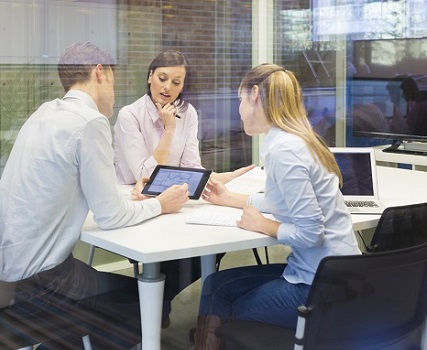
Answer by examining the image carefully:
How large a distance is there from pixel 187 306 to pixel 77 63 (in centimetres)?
88

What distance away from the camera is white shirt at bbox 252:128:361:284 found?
6.11 feet

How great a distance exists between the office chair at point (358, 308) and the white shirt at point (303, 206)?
0.17 m

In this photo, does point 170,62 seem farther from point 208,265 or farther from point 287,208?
point 287,208

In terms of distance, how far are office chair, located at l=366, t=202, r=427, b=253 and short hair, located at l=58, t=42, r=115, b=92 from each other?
0.95m

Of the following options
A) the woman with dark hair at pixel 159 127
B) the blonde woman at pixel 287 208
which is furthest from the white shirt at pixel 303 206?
the woman with dark hair at pixel 159 127

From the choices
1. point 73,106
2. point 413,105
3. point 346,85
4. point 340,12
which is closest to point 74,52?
point 73,106

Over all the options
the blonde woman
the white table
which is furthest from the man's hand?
the blonde woman

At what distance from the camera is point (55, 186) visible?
6.31ft

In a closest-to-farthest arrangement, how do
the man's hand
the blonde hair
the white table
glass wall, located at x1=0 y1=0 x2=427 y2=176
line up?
the white table → the blonde hair → glass wall, located at x1=0 y1=0 x2=427 y2=176 → the man's hand

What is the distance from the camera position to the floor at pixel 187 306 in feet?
7.46

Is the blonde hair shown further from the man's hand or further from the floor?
the man's hand

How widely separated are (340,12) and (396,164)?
0.93 metres

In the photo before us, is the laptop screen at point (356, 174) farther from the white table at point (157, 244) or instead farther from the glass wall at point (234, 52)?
the white table at point (157, 244)

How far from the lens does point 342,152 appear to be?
7.94 feet
